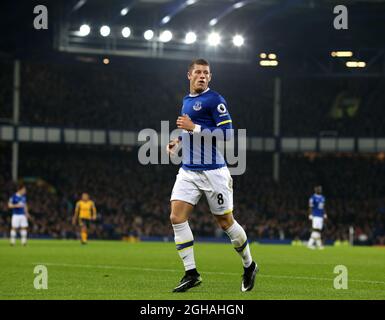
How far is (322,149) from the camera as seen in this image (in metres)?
59.1

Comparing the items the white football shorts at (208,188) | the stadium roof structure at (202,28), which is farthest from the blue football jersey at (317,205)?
the white football shorts at (208,188)

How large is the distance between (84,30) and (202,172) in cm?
3337

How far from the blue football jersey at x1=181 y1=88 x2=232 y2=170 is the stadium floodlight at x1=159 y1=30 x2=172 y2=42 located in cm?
3475

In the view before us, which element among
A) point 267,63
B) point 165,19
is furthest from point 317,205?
point 267,63

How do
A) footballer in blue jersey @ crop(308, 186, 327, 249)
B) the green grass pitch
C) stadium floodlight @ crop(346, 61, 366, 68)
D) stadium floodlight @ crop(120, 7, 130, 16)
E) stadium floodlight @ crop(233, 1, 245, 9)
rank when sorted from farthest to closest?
1. stadium floodlight @ crop(346, 61, 366, 68)
2. stadium floodlight @ crop(120, 7, 130, 16)
3. stadium floodlight @ crop(233, 1, 245, 9)
4. footballer in blue jersey @ crop(308, 186, 327, 249)
5. the green grass pitch

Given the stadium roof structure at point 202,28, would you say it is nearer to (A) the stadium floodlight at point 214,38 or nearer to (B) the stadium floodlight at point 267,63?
(A) the stadium floodlight at point 214,38

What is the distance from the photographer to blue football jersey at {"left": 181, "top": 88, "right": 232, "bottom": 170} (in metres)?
12.0

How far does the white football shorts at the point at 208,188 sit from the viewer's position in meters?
12.0

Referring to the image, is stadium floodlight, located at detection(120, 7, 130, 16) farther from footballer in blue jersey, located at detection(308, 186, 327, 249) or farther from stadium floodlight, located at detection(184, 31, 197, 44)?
footballer in blue jersey, located at detection(308, 186, 327, 249)

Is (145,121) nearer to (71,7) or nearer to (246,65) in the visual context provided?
(246,65)

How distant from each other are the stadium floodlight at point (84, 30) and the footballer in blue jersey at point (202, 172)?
107ft

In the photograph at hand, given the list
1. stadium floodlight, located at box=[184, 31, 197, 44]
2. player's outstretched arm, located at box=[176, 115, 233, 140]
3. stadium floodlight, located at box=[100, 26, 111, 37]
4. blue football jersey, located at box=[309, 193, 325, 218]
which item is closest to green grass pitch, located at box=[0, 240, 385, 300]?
player's outstretched arm, located at box=[176, 115, 233, 140]

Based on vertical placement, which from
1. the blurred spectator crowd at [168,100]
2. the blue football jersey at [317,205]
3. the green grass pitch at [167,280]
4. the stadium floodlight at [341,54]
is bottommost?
the green grass pitch at [167,280]

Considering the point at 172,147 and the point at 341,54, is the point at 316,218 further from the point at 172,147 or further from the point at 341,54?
the point at 172,147
